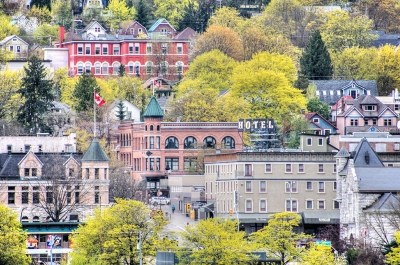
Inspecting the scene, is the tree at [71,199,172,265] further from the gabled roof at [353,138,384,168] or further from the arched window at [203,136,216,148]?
the arched window at [203,136,216,148]

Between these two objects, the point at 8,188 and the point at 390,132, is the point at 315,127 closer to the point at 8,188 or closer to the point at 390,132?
the point at 390,132

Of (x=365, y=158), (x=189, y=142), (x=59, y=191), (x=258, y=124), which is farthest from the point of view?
(x=189, y=142)

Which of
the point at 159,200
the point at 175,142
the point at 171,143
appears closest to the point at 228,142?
the point at 175,142

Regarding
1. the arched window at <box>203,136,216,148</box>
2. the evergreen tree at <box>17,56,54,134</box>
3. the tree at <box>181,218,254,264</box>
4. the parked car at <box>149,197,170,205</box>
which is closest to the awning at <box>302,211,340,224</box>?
the parked car at <box>149,197,170,205</box>


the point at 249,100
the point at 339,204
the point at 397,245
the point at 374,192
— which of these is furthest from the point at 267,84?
the point at 397,245

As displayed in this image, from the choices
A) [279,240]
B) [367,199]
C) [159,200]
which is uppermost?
[159,200]

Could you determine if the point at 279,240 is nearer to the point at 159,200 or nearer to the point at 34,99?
the point at 159,200

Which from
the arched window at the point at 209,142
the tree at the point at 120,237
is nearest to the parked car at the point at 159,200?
the arched window at the point at 209,142
